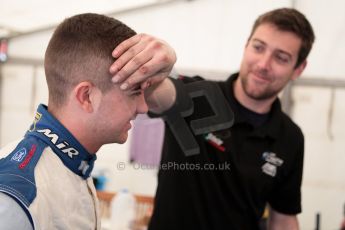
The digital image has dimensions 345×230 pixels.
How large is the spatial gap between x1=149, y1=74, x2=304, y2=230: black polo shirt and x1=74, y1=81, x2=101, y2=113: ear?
543 millimetres

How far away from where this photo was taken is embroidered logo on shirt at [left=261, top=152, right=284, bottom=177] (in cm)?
126

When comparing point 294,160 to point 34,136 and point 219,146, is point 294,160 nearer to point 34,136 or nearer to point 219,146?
point 219,146

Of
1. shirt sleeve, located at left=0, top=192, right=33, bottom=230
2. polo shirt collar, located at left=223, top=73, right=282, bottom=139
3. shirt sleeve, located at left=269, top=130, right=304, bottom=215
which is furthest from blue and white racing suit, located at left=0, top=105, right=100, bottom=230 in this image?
shirt sleeve, located at left=269, top=130, right=304, bottom=215

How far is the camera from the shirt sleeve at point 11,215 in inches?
21.0

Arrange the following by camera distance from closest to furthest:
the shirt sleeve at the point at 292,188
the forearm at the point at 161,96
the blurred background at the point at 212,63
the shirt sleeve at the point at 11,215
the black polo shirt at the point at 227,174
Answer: the shirt sleeve at the point at 11,215 → the forearm at the point at 161,96 → the black polo shirt at the point at 227,174 → the shirt sleeve at the point at 292,188 → the blurred background at the point at 212,63

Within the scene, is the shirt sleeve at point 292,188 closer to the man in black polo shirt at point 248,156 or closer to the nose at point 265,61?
the man in black polo shirt at point 248,156

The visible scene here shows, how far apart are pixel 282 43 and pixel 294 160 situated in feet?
1.42

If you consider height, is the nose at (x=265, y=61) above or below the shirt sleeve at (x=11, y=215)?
below

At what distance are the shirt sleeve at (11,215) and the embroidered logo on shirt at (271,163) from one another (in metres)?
0.90

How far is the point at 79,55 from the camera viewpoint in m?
0.71

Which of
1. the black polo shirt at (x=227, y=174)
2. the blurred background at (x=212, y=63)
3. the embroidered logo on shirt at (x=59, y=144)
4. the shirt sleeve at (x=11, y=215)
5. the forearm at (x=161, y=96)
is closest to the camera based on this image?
the shirt sleeve at (x=11, y=215)

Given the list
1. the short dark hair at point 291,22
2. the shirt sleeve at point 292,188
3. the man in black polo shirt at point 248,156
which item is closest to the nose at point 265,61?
the man in black polo shirt at point 248,156

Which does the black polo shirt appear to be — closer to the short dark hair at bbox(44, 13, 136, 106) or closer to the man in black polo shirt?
the man in black polo shirt

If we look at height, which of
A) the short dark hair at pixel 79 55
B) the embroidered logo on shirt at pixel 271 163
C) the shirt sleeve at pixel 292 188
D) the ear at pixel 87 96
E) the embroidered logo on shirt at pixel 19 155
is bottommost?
the shirt sleeve at pixel 292 188
